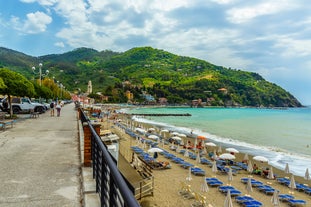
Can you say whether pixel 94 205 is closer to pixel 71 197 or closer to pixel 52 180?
pixel 71 197

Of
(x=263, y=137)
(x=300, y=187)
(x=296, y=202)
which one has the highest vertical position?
(x=296, y=202)

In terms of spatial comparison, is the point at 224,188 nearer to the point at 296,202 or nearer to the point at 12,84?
the point at 296,202

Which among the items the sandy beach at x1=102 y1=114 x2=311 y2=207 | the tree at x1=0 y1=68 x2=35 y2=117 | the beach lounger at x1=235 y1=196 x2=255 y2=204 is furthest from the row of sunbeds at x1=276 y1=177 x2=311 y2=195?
the tree at x1=0 y1=68 x2=35 y2=117

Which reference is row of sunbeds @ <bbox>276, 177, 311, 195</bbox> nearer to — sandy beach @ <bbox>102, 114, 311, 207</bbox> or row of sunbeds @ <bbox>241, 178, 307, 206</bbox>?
sandy beach @ <bbox>102, 114, 311, 207</bbox>

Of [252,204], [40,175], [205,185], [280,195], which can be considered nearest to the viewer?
[40,175]

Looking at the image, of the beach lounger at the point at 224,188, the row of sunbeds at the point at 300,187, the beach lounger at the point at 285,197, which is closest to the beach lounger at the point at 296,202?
the beach lounger at the point at 285,197

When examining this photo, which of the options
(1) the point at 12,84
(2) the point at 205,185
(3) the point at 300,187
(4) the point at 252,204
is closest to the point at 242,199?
(4) the point at 252,204

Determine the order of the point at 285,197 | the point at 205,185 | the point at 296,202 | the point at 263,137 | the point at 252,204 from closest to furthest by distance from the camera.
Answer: the point at 252,204 → the point at 296,202 → the point at 285,197 → the point at 205,185 → the point at 263,137

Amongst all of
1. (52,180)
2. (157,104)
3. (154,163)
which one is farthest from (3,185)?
(157,104)

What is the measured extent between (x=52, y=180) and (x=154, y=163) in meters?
12.1

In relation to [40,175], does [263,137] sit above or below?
below

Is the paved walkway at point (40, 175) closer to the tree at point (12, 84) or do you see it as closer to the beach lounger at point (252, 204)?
the beach lounger at point (252, 204)

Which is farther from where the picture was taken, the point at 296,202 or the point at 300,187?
the point at 300,187

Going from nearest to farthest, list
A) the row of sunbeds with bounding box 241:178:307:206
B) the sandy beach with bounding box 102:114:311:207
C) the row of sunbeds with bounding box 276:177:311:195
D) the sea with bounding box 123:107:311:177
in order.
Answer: the sandy beach with bounding box 102:114:311:207 < the row of sunbeds with bounding box 241:178:307:206 < the row of sunbeds with bounding box 276:177:311:195 < the sea with bounding box 123:107:311:177
